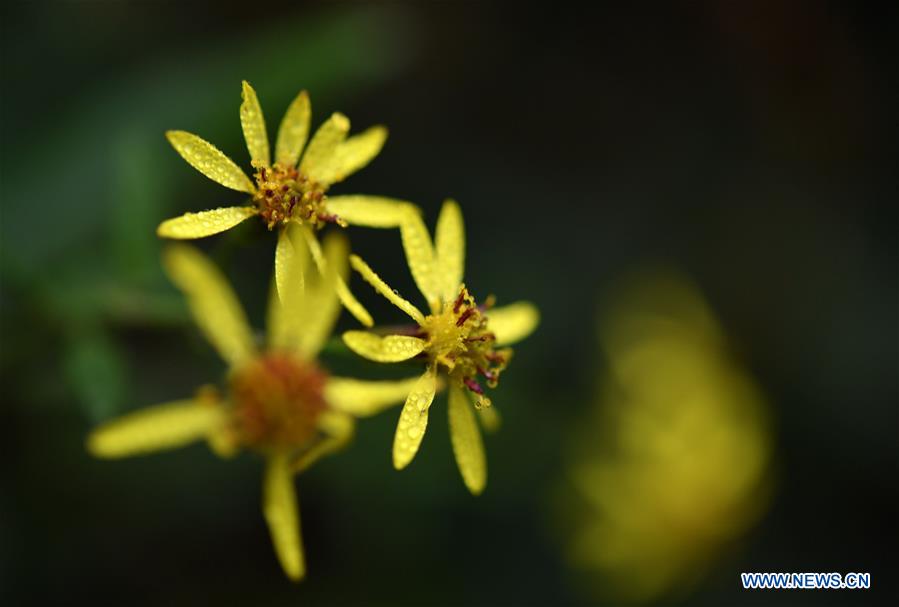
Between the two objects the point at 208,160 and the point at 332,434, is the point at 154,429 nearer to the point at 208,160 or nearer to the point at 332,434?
the point at 332,434

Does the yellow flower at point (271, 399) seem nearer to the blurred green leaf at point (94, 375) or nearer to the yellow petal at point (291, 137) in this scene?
the blurred green leaf at point (94, 375)

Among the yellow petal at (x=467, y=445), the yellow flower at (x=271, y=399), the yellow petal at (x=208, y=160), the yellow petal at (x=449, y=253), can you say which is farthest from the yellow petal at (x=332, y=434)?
the yellow petal at (x=208, y=160)

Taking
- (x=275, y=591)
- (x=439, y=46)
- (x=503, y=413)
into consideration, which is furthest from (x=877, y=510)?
(x=439, y=46)

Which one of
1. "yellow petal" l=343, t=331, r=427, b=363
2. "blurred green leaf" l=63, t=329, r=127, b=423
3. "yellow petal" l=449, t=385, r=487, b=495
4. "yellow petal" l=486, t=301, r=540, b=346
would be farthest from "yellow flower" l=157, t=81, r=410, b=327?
"blurred green leaf" l=63, t=329, r=127, b=423

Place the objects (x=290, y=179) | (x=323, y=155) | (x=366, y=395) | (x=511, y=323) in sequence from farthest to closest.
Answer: (x=511, y=323)
(x=366, y=395)
(x=323, y=155)
(x=290, y=179)

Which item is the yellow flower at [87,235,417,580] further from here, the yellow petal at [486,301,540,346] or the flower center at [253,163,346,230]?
the yellow petal at [486,301,540,346]

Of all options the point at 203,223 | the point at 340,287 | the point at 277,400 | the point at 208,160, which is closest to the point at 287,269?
the point at 340,287

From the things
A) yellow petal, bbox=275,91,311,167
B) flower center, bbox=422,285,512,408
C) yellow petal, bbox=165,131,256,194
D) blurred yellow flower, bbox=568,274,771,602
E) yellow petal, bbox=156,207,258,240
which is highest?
yellow petal, bbox=275,91,311,167
